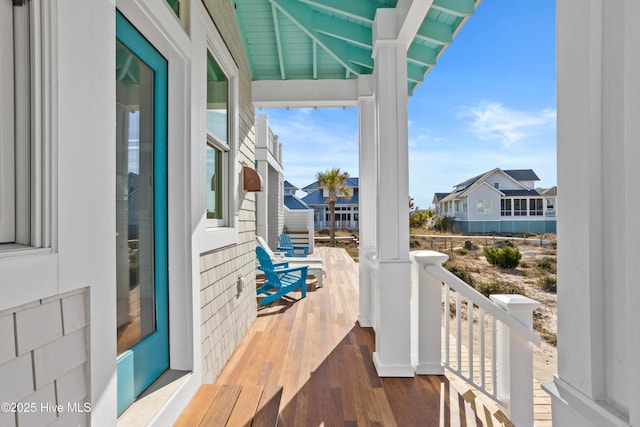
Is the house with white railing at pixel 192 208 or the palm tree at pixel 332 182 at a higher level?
the palm tree at pixel 332 182

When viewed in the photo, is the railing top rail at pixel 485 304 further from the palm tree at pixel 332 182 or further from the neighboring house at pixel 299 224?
the palm tree at pixel 332 182

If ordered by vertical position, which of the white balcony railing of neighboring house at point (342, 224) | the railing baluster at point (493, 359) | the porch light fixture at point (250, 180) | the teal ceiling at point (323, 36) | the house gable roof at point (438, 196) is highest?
the teal ceiling at point (323, 36)

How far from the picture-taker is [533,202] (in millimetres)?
17922

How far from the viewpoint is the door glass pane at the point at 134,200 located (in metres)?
1.52

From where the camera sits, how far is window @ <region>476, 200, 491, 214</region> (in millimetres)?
18906

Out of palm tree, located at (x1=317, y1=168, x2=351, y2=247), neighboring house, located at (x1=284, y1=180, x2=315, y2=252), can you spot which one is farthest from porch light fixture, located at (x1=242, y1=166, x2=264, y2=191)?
palm tree, located at (x1=317, y1=168, x2=351, y2=247)

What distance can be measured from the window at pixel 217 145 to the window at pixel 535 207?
18.7 m

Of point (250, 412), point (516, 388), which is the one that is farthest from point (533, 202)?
point (250, 412)

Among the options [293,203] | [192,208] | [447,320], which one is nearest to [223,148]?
[192,208]

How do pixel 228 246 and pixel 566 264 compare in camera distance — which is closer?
pixel 566 264

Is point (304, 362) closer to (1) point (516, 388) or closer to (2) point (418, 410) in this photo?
(2) point (418, 410)

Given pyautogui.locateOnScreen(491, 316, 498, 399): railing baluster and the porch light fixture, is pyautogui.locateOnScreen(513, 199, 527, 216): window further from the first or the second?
the porch light fixture

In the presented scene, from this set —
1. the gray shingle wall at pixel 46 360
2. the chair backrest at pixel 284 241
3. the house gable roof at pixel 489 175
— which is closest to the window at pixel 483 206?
the house gable roof at pixel 489 175

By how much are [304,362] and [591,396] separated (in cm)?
249
